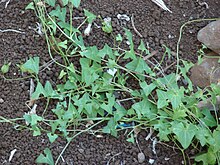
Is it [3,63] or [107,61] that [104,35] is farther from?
[3,63]

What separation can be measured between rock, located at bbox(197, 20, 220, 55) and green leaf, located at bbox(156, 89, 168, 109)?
339mm

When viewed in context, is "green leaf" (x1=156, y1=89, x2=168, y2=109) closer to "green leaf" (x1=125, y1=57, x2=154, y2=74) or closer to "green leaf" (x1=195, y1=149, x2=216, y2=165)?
"green leaf" (x1=125, y1=57, x2=154, y2=74)

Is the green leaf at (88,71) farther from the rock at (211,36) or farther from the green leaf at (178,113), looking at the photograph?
the rock at (211,36)

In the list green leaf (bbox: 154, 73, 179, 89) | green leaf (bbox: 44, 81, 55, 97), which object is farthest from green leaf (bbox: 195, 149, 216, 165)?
green leaf (bbox: 44, 81, 55, 97)

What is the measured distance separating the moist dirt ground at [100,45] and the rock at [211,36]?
34mm

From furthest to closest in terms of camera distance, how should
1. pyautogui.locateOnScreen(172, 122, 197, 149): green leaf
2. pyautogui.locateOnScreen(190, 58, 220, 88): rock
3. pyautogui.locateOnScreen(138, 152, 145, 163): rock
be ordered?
1. pyautogui.locateOnScreen(190, 58, 220, 88): rock
2. pyautogui.locateOnScreen(138, 152, 145, 163): rock
3. pyautogui.locateOnScreen(172, 122, 197, 149): green leaf

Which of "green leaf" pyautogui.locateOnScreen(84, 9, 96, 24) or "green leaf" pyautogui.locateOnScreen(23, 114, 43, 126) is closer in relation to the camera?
"green leaf" pyautogui.locateOnScreen(23, 114, 43, 126)

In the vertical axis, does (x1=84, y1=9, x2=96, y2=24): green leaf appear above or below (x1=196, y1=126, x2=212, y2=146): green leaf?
above

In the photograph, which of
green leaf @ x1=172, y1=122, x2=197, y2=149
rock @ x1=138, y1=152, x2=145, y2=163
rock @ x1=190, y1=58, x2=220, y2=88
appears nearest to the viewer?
green leaf @ x1=172, y1=122, x2=197, y2=149

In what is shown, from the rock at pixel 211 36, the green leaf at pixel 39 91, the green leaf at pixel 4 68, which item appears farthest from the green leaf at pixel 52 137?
the rock at pixel 211 36

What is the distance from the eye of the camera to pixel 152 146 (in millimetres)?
1980

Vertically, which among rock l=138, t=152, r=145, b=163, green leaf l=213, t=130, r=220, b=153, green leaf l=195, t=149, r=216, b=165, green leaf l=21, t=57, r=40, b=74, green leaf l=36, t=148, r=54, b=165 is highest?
green leaf l=21, t=57, r=40, b=74

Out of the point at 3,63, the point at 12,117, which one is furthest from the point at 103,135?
the point at 3,63

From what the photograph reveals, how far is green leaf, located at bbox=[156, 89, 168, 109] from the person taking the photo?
6.24 ft
